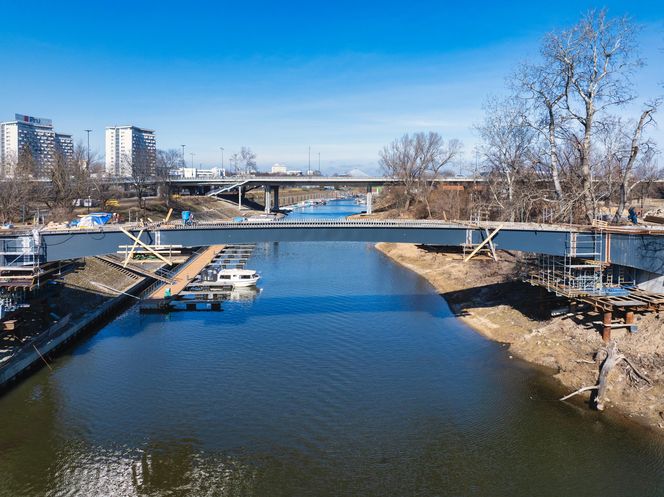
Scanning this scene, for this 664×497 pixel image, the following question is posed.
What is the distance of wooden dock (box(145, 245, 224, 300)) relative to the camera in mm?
39719

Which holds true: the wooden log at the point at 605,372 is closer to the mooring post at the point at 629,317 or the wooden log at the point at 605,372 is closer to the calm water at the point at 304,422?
the calm water at the point at 304,422

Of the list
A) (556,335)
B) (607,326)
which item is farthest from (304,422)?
(607,326)

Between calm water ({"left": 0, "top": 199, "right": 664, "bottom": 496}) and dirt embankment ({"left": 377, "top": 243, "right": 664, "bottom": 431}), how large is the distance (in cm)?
144

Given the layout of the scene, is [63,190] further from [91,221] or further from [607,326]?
[607,326]

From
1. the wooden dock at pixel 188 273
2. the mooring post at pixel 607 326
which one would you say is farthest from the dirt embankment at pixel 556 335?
the wooden dock at pixel 188 273

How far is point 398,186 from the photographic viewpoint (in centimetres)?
9088

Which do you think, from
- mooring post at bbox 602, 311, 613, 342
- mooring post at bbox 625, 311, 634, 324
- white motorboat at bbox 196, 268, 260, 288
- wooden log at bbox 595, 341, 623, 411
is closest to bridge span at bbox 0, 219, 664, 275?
mooring post at bbox 625, 311, 634, 324

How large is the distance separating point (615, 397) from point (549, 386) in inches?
103

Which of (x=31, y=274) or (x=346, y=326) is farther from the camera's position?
(x=346, y=326)

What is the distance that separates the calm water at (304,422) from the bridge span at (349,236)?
535cm

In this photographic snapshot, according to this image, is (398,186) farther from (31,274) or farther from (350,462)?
(350,462)

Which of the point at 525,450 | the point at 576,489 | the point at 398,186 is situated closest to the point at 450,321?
the point at 525,450

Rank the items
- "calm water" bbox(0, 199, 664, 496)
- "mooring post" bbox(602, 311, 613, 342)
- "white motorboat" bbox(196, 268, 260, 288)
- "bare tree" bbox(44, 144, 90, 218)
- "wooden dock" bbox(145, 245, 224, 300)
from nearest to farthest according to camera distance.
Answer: "calm water" bbox(0, 199, 664, 496) < "mooring post" bbox(602, 311, 613, 342) < "wooden dock" bbox(145, 245, 224, 300) < "white motorboat" bbox(196, 268, 260, 288) < "bare tree" bbox(44, 144, 90, 218)

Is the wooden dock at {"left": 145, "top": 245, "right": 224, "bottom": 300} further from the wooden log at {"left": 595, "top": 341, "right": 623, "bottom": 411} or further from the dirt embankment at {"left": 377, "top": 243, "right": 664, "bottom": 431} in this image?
the wooden log at {"left": 595, "top": 341, "right": 623, "bottom": 411}
